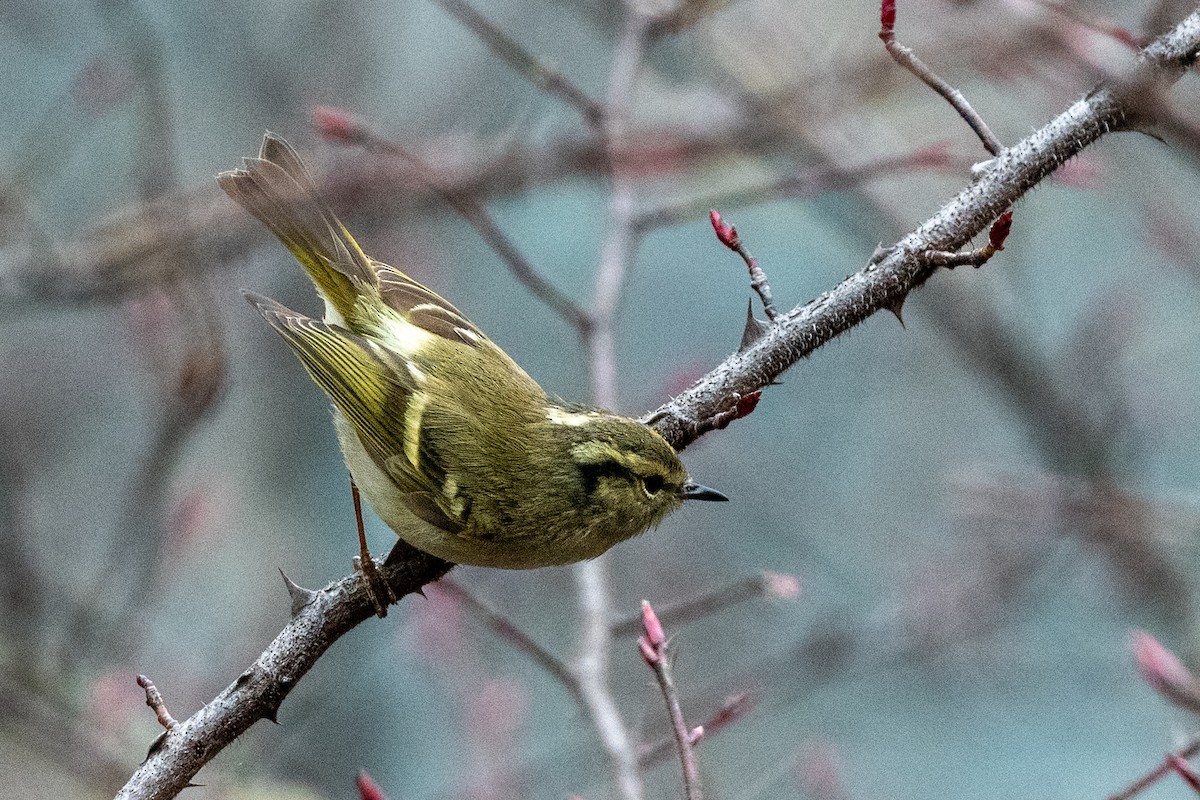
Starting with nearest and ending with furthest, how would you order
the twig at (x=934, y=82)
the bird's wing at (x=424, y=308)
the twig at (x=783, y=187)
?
the twig at (x=934, y=82) → the bird's wing at (x=424, y=308) → the twig at (x=783, y=187)

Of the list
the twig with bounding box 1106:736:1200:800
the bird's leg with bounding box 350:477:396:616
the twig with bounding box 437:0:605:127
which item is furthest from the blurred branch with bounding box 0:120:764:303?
the twig with bounding box 1106:736:1200:800

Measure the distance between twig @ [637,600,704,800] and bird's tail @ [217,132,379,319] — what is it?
5.33 feet

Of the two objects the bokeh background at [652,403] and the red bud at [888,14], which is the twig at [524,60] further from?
the red bud at [888,14]

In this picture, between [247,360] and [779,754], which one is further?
[247,360]

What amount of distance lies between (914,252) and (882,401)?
5.55m

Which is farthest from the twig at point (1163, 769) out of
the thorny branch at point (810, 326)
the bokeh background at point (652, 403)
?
the bokeh background at point (652, 403)

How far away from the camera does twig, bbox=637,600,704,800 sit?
1.71m

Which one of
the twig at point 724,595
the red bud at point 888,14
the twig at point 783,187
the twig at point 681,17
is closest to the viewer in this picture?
the red bud at point 888,14

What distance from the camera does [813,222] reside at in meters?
8.01

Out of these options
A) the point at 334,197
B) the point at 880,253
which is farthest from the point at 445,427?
the point at 334,197

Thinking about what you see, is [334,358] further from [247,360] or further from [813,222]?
[813,222]

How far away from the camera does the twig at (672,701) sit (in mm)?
1707

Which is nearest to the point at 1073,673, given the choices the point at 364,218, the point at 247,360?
the point at 364,218

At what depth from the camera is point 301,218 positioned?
128 inches
